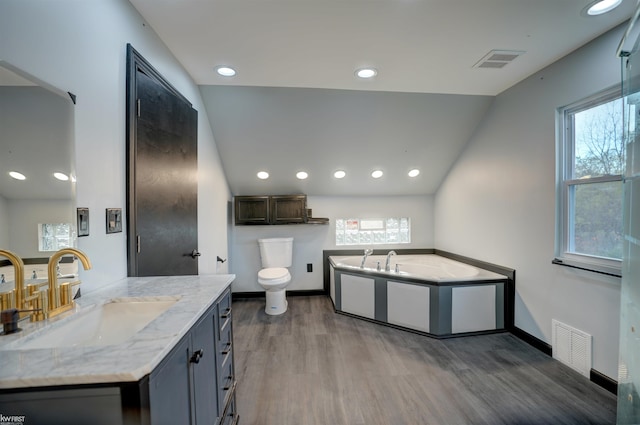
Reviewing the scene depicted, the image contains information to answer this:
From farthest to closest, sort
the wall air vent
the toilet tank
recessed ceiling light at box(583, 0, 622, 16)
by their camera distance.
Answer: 1. the toilet tank
2. the wall air vent
3. recessed ceiling light at box(583, 0, 622, 16)

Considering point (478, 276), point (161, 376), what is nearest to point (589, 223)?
point (478, 276)

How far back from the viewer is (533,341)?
7.98ft

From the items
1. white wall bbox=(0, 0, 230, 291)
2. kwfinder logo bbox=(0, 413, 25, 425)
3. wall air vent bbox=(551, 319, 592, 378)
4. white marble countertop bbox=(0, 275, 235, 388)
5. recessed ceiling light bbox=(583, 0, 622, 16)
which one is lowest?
wall air vent bbox=(551, 319, 592, 378)

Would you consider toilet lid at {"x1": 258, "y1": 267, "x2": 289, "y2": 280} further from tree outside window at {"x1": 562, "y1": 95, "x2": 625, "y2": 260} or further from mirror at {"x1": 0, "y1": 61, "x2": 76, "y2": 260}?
tree outside window at {"x1": 562, "y1": 95, "x2": 625, "y2": 260}

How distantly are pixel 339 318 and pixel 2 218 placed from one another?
2906 mm

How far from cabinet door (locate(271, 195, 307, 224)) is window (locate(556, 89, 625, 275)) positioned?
2.73m

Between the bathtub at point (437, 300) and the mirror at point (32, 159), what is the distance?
2.66 m

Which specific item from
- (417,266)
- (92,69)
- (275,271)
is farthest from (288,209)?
(92,69)

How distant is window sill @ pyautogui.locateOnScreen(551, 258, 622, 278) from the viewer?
5.90 feet

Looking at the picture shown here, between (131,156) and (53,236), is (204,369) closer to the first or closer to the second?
(53,236)

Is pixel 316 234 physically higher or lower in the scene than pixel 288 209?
lower

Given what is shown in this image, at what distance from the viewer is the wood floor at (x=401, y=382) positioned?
1664 millimetres

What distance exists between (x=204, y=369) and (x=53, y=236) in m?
0.78

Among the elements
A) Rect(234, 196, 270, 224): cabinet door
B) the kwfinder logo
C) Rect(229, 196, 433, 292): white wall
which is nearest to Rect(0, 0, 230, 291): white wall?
the kwfinder logo
